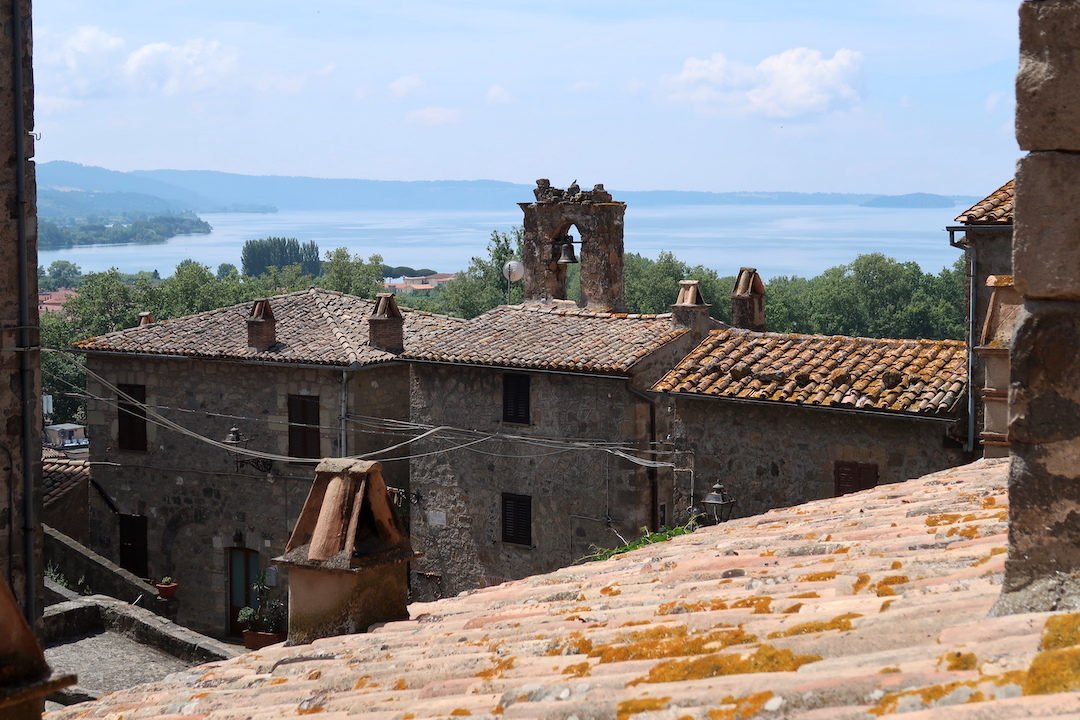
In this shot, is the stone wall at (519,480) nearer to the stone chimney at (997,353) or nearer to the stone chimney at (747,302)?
the stone chimney at (747,302)

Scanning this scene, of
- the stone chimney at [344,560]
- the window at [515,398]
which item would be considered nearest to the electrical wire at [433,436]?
the window at [515,398]

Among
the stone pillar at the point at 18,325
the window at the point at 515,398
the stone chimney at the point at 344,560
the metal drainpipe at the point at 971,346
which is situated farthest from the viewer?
the window at the point at 515,398

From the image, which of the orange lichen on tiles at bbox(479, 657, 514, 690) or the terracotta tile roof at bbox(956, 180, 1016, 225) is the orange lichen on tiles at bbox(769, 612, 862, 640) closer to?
the orange lichen on tiles at bbox(479, 657, 514, 690)

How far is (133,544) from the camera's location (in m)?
24.1

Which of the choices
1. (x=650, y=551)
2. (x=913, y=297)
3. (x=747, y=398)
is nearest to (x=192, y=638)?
(x=747, y=398)

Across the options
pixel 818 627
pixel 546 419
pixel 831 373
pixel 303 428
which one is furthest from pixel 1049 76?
pixel 303 428

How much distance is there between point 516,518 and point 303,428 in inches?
201

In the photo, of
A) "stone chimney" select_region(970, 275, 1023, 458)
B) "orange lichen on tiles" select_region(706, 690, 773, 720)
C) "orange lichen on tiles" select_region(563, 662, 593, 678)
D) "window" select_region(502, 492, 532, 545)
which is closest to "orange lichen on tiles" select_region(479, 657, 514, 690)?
"orange lichen on tiles" select_region(563, 662, 593, 678)

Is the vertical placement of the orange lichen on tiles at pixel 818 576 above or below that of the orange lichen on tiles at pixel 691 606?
above

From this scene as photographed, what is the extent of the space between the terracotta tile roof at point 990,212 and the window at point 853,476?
3362mm

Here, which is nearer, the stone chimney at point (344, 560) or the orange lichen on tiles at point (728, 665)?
the orange lichen on tiles at point (728, 665)

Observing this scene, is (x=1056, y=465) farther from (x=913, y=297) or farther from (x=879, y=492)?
(x=913, y=297)

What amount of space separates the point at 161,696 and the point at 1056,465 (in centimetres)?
417

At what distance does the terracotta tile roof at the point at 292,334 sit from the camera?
72.0ft
